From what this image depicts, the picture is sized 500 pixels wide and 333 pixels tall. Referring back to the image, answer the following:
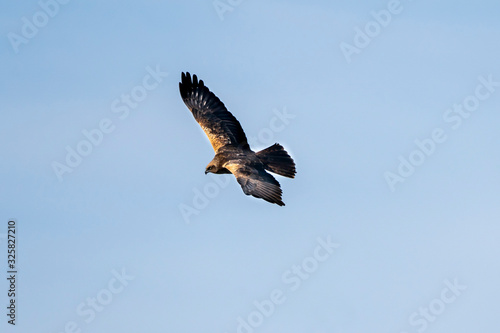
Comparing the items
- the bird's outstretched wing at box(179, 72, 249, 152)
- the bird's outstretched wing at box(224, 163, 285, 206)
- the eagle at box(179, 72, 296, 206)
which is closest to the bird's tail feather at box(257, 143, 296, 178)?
the eagle at box(179, 72, 296, 206)

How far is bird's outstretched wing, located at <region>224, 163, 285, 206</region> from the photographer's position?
26.9m

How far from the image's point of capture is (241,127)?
32438 mm

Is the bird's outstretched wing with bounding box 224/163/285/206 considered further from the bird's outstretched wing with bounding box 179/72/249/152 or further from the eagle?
the bird's outstretched wing with bounding box 179/72/249/152

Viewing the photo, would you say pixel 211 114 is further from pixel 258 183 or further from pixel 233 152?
pixel 258 183

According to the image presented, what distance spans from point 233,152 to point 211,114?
2.62 metres

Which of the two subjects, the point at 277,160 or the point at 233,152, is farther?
the point at 233,152

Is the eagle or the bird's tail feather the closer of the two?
the eagle

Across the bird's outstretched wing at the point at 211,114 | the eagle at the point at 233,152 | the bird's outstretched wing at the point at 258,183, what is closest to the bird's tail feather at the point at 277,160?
the eagle at the point at 233,152

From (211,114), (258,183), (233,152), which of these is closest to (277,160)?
(233,152)

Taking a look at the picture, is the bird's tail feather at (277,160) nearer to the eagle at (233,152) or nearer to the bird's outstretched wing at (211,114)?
the eagle at (233,152)

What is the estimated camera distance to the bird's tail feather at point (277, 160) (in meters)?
29.5

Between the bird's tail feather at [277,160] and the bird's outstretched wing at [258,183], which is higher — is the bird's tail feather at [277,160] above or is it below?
above

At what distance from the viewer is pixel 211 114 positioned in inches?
1296

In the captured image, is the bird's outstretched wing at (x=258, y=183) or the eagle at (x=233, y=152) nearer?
the bird's outstretched wing at (x=258, y=183)
